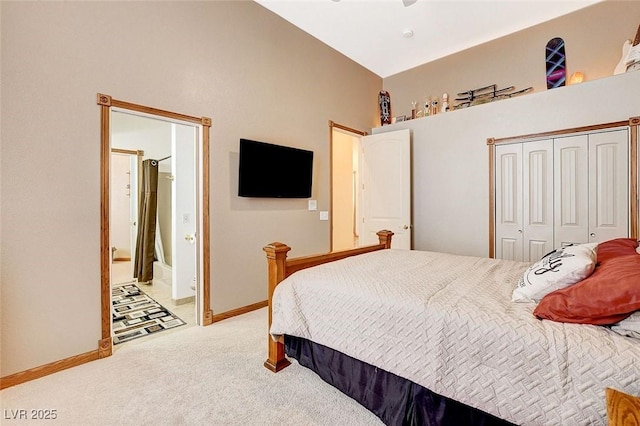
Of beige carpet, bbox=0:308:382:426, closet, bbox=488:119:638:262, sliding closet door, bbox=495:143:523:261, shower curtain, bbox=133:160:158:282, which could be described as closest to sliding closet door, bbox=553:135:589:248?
closet, bbox=488:119:638:262

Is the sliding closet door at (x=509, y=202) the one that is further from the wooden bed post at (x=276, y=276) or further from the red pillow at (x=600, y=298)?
the wooden bed post at (x=276, y=276)

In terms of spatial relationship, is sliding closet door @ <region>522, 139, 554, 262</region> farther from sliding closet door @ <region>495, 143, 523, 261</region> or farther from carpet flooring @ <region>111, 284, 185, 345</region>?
carpet flooring @ <region>111, 284, 185, 345</region>

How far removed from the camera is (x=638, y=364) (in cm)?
94

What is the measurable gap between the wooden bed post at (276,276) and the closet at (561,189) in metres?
2.83

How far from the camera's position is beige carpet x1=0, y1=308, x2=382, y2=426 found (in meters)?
1.59

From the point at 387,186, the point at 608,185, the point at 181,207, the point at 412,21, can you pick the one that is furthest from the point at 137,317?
the point at 608,185

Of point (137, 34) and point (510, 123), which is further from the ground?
point (137, 34)

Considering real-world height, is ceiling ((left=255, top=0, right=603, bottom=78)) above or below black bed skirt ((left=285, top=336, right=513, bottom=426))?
above

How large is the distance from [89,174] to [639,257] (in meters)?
3.26

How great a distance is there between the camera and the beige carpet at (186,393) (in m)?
1.59

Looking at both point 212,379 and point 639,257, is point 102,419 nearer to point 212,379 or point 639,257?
point 212,379

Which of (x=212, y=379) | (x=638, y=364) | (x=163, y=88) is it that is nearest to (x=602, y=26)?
(x=638, y=364)

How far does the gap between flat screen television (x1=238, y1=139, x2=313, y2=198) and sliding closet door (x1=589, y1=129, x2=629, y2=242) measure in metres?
2.99

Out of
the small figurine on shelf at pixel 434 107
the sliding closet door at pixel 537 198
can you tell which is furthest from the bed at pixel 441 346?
the small figurine on shelf at pixel 434 107
